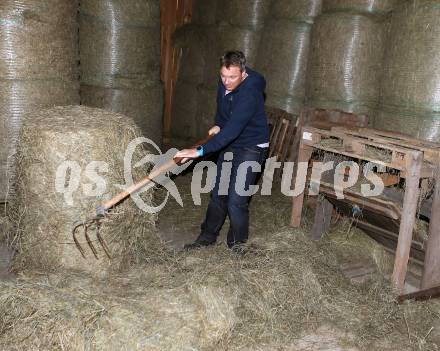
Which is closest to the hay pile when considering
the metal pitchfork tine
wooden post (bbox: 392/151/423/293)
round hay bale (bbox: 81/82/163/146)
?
the metal pitchfork tine

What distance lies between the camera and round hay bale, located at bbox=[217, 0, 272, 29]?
7.99 metres

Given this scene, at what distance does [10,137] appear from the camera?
237 inches

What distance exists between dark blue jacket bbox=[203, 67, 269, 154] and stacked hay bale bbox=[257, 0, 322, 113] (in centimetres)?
256

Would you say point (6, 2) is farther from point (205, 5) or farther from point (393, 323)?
point (393, 323)

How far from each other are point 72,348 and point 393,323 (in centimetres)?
253

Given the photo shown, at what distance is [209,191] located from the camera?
24.7 feet

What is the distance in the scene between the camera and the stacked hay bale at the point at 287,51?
287 inches

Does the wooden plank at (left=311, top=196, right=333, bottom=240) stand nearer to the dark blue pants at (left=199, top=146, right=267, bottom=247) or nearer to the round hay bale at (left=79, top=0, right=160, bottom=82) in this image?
the dark blue pants at (left=199, top=146, right=267, bottom=247)

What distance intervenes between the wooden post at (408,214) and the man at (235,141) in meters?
1.37

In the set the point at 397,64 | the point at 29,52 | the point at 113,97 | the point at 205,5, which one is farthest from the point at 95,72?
the point at 397,64

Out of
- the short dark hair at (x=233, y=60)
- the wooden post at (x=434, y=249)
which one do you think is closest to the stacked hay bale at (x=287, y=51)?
the short dark hair at (x=233, y=60)

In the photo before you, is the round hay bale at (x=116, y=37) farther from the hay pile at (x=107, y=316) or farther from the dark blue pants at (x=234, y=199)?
the hay pile at (x=107, y=316)

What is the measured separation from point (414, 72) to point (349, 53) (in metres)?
0.89

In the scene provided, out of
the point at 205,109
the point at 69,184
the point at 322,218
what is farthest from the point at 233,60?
the point at 205,109
